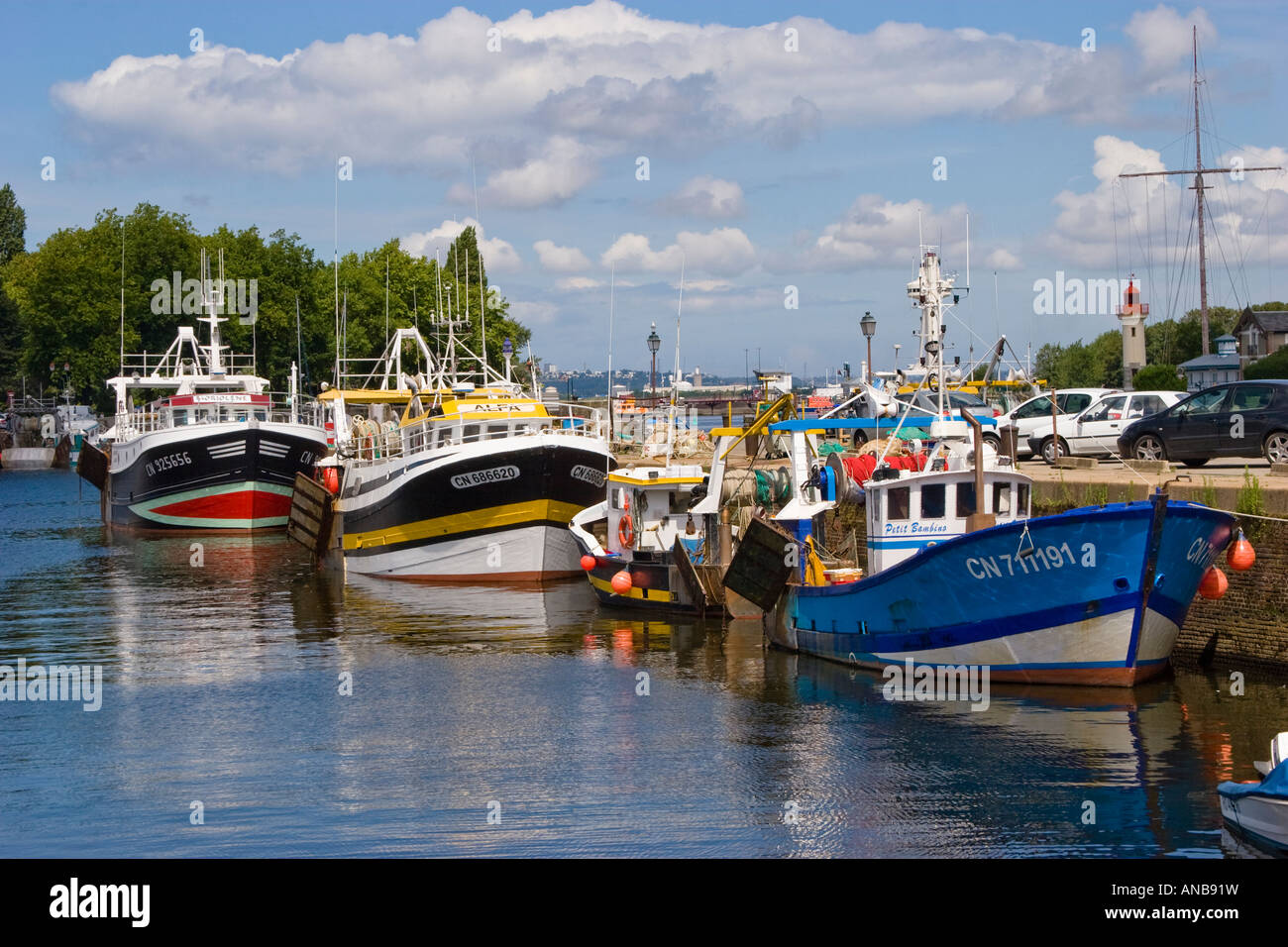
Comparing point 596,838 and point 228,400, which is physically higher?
point 228,400

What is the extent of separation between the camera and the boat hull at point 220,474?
50.5m

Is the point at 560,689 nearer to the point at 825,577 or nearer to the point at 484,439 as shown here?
the point at 825,577

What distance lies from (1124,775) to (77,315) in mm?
98787

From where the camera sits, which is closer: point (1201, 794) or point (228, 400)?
point (1201, 794)

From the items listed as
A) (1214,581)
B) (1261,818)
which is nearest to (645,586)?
(1214,581)

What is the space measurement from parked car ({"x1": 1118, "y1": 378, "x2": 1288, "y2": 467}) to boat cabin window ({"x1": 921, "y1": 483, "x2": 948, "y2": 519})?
726 cm

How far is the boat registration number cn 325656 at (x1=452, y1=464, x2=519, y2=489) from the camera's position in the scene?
36.0 meters

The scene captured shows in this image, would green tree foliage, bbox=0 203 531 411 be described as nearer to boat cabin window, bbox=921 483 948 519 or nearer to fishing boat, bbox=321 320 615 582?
fishing boat, bbox=321 320 615 582

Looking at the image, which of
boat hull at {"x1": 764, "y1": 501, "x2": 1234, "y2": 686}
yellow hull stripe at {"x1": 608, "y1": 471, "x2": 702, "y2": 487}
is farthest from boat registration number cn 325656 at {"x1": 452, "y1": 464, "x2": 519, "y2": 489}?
boat hull at {"x1": 764, "y1": 501, "x2": 1234, "y2": 686}

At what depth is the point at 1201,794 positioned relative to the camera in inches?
628

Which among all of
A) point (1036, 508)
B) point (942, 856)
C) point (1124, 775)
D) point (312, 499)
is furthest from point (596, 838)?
point (312, 499)

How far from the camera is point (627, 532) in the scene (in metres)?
32.2

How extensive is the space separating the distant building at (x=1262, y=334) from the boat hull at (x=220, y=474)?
64.0 metres

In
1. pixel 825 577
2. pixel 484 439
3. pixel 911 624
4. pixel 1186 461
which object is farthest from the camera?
pixel 484 439
